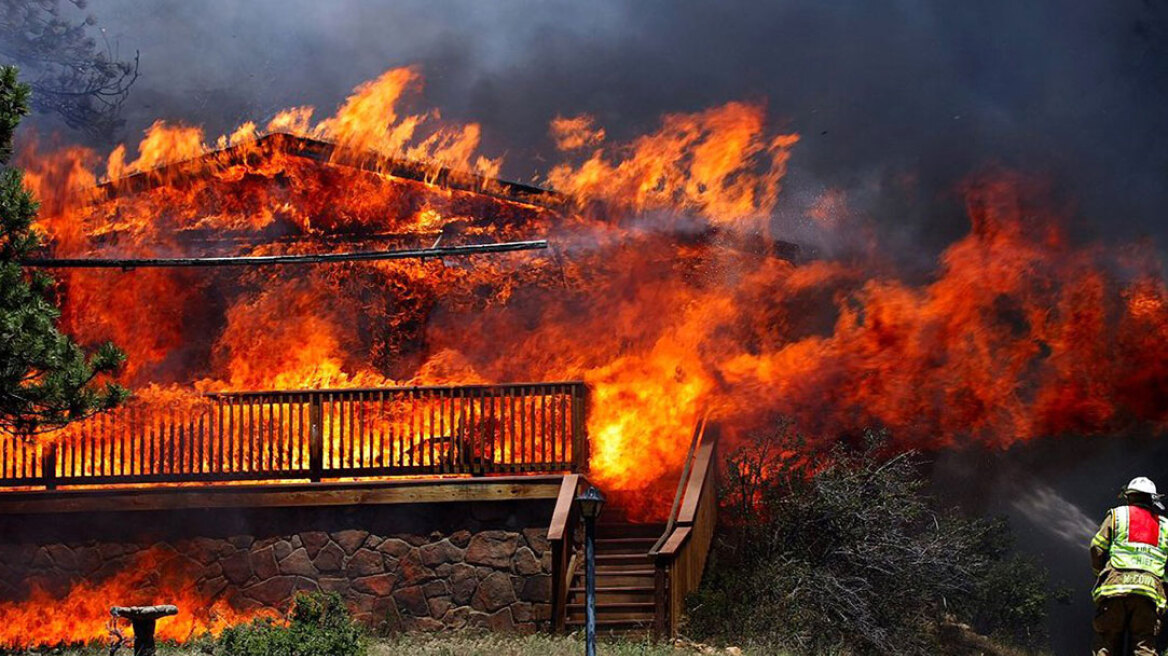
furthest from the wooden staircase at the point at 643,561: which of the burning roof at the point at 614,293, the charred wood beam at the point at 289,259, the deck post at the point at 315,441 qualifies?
the charred wood beam at the point at 289,259

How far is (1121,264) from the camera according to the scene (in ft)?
56.1

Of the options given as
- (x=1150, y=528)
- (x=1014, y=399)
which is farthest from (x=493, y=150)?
(x=1150, y=528)

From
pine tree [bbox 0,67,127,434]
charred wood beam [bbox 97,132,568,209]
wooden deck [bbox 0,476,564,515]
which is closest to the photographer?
pine tree [bbox 0,67,127,434]

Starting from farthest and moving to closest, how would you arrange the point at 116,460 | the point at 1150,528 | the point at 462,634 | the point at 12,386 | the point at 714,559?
the point at 116,460
the point at 714,559
the point at 462,634
the point at 12,386
the point at 1150,528

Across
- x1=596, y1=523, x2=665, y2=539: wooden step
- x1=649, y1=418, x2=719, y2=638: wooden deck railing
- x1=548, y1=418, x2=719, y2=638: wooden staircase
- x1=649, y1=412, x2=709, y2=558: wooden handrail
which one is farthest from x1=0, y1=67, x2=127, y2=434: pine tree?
x1=596, y1=523, x2=665, y2=539: wooden step

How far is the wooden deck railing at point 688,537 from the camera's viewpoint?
15.0 m

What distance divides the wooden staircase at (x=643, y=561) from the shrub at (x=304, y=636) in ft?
11.7

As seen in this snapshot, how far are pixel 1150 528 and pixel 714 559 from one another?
22.8 ft

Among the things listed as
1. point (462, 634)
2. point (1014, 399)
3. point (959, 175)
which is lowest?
point (462, 634)

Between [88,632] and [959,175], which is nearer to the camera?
[88,632]

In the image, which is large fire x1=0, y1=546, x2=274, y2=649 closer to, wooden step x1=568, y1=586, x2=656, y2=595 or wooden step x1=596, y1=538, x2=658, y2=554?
wooden step x1=568, y1=586, x2=656, y2=595

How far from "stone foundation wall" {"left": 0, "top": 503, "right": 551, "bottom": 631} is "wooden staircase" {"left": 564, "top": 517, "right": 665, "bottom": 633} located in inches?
18.9

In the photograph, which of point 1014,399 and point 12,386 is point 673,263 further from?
point 12,386

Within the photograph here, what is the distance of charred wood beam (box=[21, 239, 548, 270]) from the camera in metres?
19.0
